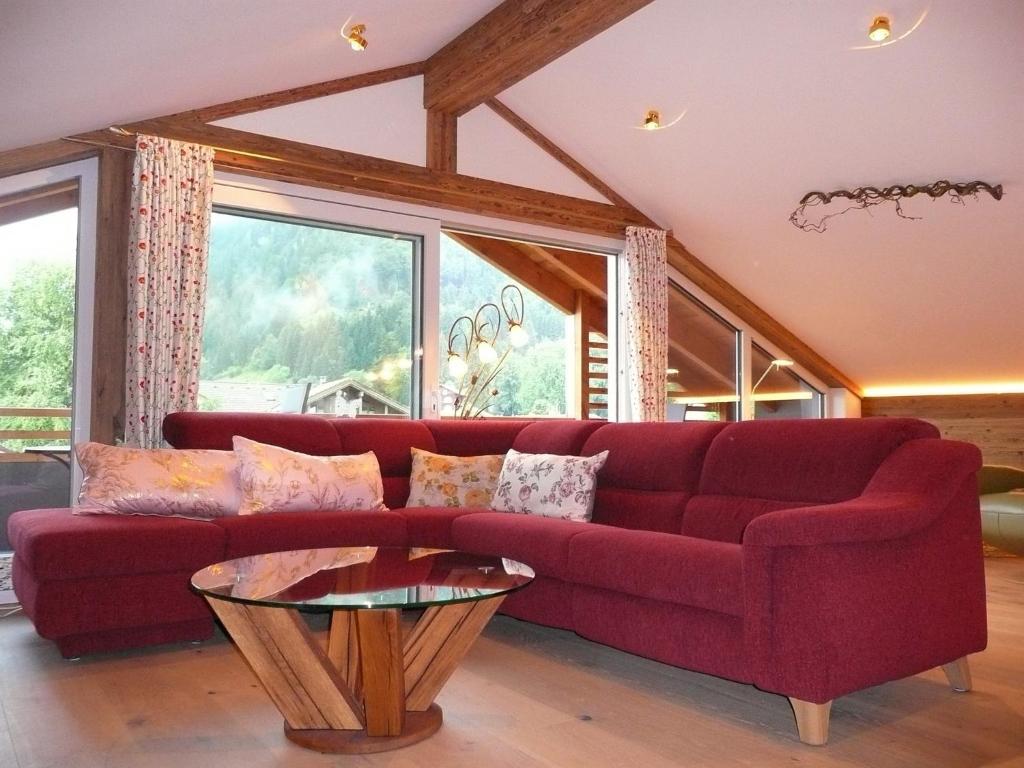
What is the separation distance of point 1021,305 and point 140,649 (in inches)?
219

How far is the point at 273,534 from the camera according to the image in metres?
3.44

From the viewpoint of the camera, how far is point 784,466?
3.18 m

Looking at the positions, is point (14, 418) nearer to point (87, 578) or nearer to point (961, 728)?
point (87, 578)

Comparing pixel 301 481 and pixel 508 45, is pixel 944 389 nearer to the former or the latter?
pixel 508 45

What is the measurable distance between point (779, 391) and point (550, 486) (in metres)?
4.28

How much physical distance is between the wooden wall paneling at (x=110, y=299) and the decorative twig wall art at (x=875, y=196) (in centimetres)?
403

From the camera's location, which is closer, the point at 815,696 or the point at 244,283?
the point at 815,696

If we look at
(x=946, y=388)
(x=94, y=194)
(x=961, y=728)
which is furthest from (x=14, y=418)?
(x=946, y=388)

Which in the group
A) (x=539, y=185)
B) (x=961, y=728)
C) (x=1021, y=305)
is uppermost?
(x=539, y=185)

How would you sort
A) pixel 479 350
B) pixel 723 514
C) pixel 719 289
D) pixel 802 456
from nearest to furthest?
pixel 802 456
pixel 723 514
pixel 479 350
pixel 719 289

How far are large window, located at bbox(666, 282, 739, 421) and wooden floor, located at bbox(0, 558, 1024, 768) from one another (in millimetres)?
4017

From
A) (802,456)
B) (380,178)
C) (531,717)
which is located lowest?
(531,717)

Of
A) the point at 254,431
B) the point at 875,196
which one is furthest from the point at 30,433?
the point at 875,196

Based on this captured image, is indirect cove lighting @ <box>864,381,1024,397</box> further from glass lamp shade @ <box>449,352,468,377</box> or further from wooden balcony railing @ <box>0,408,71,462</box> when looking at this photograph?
wooden balcony railing @ <box>0,408,71,462</box>
